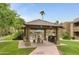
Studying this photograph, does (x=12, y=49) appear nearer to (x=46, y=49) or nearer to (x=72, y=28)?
(x=46, y=49)

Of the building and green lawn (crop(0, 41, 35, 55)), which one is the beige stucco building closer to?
the building

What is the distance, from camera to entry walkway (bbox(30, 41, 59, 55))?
10422 mm

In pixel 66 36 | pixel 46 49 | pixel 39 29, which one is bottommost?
pixel 46 49

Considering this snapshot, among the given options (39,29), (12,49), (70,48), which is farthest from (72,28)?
(12,49)

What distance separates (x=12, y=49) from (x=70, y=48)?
1152 millimetres

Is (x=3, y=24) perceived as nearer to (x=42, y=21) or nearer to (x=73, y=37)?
(x=42, y=21)

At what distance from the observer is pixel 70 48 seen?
1046 cm

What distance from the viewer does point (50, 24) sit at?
10531 millimetres

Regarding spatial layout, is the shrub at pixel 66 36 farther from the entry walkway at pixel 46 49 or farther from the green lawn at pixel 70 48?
the entry walkway at pixel 46 49

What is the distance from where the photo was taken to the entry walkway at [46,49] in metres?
10.4

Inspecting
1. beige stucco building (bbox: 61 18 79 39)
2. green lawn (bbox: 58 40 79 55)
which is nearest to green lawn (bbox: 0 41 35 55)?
green lawn (bbox: 58 40 79 55)

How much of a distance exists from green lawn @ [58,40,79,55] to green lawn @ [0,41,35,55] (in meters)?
0.62
